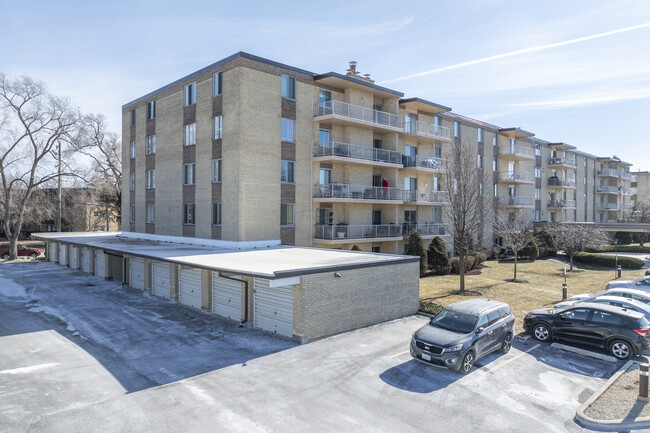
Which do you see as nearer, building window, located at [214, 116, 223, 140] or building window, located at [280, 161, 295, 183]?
building window, located at [214, 116, 223, 140]

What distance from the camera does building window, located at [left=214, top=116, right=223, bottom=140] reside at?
2583 cm

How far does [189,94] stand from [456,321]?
2382 centimetres

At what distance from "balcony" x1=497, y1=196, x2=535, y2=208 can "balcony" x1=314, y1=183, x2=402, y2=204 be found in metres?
17.1

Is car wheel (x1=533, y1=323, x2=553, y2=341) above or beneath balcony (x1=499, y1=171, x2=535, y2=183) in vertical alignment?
beneath

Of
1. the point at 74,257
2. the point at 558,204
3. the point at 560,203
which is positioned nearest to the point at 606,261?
the point at 558,204

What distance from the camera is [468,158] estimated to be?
79.9 feet

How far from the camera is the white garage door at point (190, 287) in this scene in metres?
19.3

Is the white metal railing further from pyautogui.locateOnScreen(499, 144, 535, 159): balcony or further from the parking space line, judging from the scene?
the parking space line

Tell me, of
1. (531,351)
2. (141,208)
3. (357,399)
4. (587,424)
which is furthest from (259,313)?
(141,208)

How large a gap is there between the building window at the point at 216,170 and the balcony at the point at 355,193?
6.34 metres

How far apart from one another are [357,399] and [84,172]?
142ft

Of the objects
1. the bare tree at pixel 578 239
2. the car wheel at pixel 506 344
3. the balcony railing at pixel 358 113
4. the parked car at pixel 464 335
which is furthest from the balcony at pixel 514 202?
the parked car at pixel 464 335

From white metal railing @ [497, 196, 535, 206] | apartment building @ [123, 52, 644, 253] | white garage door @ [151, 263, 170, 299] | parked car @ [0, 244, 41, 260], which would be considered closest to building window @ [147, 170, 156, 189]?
apartment building @ [123, 52, 644, 253]

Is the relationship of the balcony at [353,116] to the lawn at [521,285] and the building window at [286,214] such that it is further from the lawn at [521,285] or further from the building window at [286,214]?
the lawn at [521,285]
